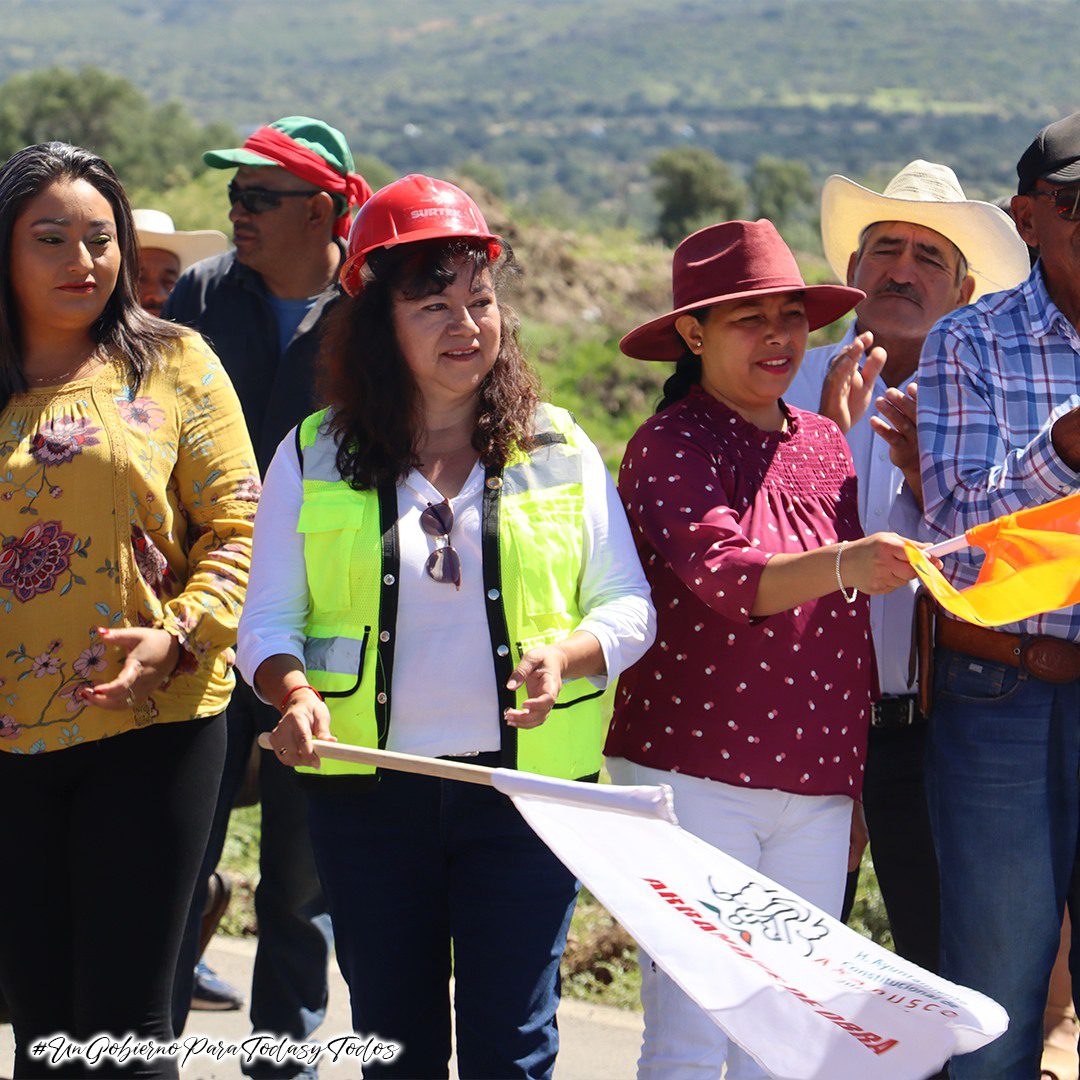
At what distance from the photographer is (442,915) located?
10.7 feet

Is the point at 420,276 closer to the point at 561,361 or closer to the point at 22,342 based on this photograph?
the point at 22,342

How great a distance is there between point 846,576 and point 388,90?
142 m

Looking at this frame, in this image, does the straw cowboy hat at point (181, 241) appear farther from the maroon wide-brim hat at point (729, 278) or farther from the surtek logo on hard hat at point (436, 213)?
the surtek logo on hard hat at point (436, 213)

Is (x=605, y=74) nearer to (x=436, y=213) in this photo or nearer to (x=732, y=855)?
(x=436, y=213)

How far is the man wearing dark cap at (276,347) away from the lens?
459cm

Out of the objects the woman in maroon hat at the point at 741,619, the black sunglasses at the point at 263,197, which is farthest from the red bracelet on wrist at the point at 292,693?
the black sunglasses at the point at 263,197

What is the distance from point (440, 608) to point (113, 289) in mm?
1154

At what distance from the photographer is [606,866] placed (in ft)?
9.56

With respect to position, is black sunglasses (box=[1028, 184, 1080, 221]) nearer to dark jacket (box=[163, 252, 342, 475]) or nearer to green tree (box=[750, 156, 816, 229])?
dark jacket (box=[163, 252, 342, 475])

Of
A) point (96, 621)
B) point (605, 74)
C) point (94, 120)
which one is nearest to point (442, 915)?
point (96, 621)

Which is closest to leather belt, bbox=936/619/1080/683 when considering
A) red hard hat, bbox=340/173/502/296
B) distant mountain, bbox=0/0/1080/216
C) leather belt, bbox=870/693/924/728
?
leather belt, bbox=870/693/924/728

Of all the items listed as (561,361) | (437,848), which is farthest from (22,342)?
(561,361)

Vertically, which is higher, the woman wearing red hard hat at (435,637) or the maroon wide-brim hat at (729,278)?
the maroon wide-brim hat at (729,278)

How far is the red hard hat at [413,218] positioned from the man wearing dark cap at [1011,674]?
3.33ft
